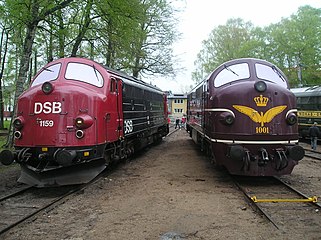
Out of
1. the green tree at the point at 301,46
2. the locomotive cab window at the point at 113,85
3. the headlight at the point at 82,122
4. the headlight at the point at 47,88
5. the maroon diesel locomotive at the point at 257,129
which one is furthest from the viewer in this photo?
the green tree at the point at 301,46

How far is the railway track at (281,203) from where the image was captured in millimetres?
5629

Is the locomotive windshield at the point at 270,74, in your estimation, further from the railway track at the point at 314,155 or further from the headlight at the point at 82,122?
the railway track at the point at 314,155

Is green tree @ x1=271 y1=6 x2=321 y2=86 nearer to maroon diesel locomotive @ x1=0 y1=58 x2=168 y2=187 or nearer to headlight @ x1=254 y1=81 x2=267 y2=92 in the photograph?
headlight @ x1=254 y1=81 x2=267 y2=92

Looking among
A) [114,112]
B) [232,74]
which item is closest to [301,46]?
[232,74]

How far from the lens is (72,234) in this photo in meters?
5.15

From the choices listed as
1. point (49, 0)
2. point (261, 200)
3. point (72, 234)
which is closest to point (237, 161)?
point (261, 200)

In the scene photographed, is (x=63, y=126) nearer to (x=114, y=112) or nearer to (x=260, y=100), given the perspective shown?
(x=114, y=112)

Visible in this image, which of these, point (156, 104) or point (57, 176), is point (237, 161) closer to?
point (57, 176)

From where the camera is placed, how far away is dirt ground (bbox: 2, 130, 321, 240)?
5.14 meters

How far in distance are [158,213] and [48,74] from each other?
477cm

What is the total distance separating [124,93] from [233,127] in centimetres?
381

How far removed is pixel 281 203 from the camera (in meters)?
6.74

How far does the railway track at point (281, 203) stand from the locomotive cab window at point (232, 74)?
2562mm

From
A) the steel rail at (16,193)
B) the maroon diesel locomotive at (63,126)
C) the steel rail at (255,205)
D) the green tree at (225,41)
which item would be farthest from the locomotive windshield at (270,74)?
the green tree at (225,41)
